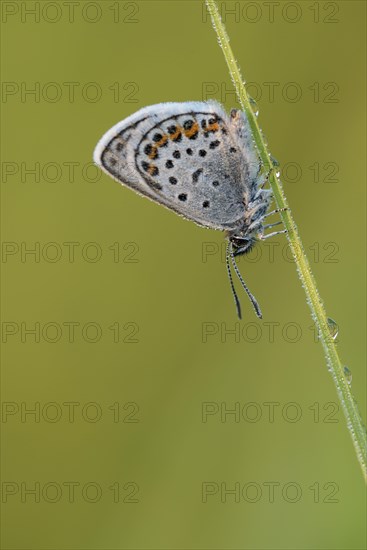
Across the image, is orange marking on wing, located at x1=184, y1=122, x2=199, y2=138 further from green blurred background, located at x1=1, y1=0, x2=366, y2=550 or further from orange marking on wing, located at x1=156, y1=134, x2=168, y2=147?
green blurred background, located at x1=1, y1=0, x2=366, y2=550

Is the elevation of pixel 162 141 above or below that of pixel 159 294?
below

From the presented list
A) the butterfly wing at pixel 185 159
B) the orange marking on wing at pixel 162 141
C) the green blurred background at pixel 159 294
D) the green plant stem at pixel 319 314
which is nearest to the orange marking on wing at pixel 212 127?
the butterfly wing at pixel 185 159

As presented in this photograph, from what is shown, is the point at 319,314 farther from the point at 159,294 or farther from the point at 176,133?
the point at 159,294

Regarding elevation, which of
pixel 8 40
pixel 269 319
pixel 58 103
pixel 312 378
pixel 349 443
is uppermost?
pixel 8 40

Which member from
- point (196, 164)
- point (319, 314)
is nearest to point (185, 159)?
point (196, 164)

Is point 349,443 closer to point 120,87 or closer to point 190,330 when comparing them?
point 190,330

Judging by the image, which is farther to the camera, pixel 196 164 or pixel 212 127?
pixel 196 164

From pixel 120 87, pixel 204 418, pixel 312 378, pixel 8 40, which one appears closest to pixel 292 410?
pixel 312 378
